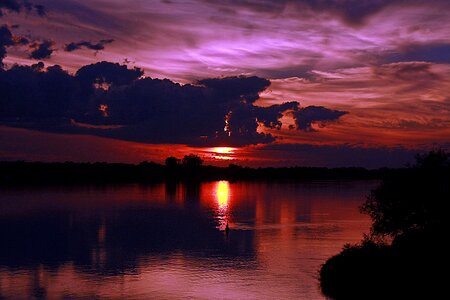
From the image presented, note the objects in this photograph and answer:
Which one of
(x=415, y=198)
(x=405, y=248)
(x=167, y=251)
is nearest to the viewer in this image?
(x=405, y=248)

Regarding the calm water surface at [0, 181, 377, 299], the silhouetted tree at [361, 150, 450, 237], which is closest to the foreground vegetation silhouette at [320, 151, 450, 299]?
the silhouetted tree at [361, 150, 450, 237]

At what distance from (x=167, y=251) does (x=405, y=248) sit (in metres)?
39.3

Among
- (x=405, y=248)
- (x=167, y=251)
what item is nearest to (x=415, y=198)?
(x=405, y=248)

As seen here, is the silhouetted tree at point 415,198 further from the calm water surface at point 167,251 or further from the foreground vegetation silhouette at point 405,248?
the calm water surface at point 167,251

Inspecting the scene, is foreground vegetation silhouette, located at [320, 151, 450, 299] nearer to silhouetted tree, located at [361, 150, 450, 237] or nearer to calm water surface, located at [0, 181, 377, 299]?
silhouetted tree, located at [361, 150, 450, 237]

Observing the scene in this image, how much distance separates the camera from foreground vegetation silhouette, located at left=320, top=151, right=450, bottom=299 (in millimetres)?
47625

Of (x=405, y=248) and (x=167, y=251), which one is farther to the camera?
(x=167, y=251)

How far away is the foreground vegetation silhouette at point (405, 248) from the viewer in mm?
47625

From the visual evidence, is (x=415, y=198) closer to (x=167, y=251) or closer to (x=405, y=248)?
(x=405, y=248)

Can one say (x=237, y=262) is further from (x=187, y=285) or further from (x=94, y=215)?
(x=94, y=215)

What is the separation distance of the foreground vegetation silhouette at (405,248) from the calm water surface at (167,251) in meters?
4.72

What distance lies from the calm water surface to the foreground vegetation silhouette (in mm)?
4719

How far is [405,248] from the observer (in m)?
52.5

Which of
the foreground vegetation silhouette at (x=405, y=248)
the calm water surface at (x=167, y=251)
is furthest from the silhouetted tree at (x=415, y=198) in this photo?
the calm water surface at (x=167, y=251)
